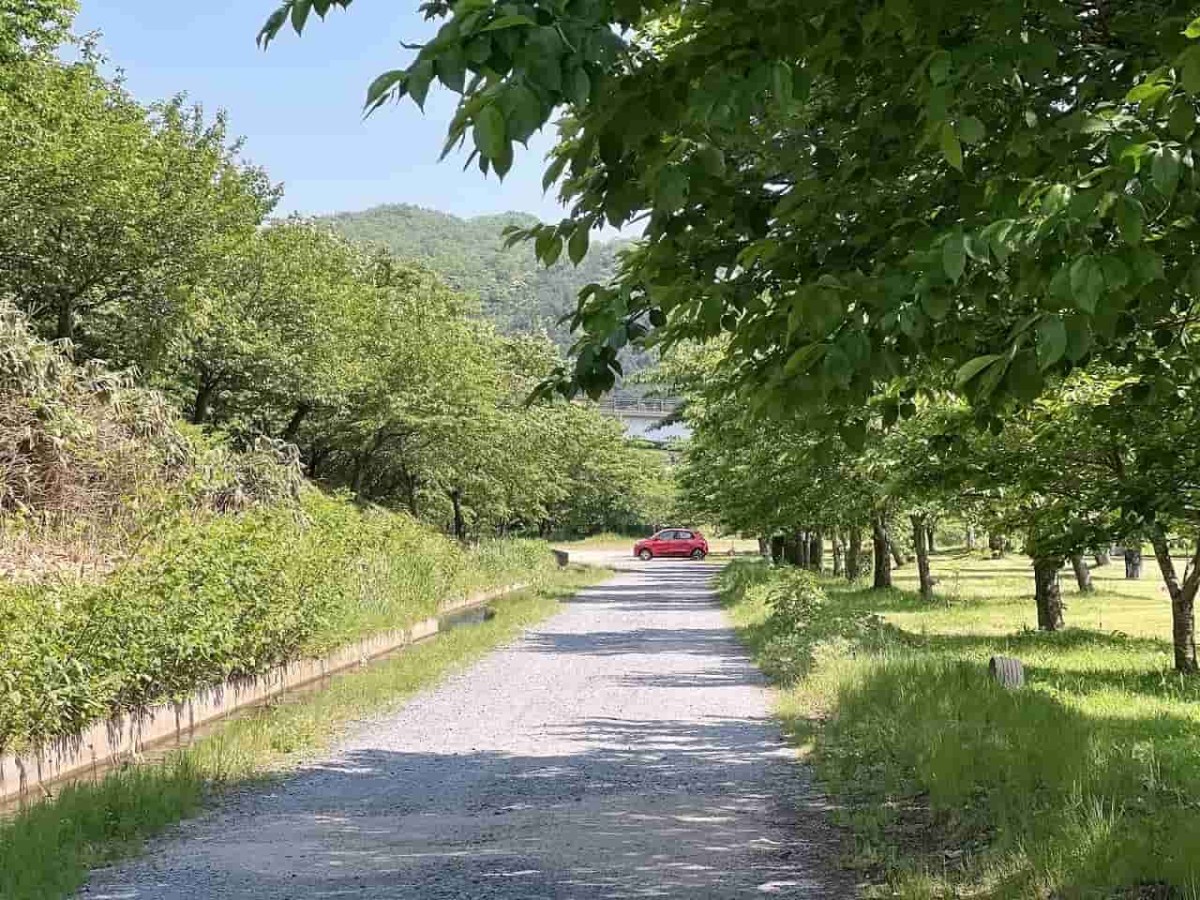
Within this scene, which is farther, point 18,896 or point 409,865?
point 409,865

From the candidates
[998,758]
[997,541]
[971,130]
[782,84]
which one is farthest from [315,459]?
[782,84]

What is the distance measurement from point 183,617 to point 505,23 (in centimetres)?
1076

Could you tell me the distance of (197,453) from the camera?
20500 mm

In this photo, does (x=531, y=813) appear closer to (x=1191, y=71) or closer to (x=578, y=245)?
(x=578, y=245)

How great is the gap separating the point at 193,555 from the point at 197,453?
8195mm

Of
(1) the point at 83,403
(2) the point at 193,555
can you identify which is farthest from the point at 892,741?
(1) the point at 83,403

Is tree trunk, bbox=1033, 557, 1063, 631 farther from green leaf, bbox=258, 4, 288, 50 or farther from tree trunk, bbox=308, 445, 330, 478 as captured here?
tree trunk, bbox=308, 445, 330, 478

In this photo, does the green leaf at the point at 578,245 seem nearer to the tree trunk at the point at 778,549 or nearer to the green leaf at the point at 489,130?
the green leaf at the point at 489,130

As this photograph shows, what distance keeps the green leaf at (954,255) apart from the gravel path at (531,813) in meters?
4.15

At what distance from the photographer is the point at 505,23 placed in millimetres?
2439

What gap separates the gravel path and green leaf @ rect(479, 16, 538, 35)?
5010 mm

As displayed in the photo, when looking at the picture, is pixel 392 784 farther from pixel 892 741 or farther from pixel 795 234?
pixel 795 234

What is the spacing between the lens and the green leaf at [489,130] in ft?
7.88

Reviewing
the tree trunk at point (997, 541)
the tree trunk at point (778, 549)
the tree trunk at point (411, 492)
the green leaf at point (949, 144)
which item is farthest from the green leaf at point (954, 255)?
the tree trunk at point (778, 549)
